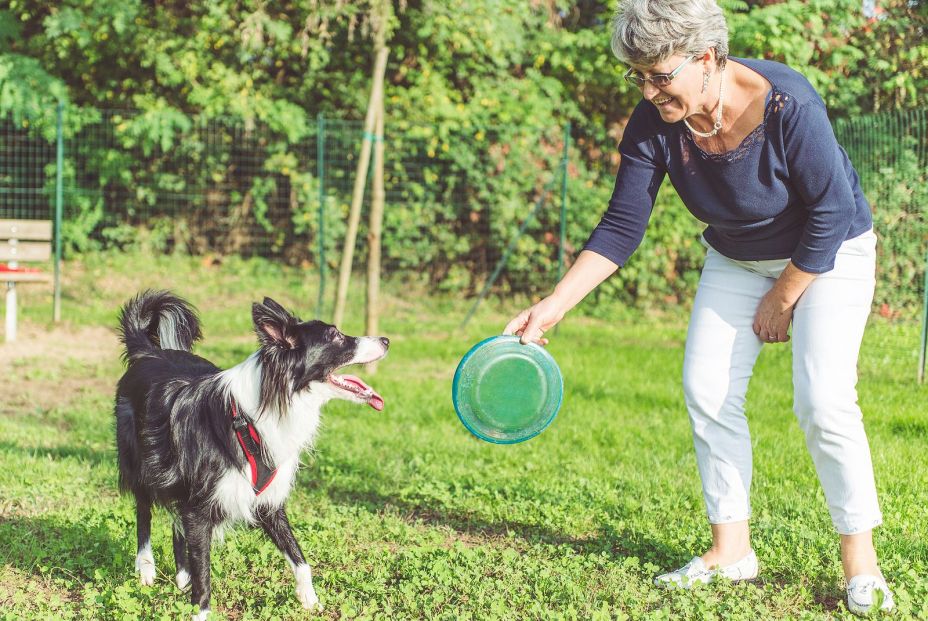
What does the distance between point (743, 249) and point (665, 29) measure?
0.88 metres

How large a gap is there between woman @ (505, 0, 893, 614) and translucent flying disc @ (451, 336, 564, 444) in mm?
222

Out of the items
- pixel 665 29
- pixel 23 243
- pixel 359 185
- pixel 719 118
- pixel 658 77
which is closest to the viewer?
pixel 665 29

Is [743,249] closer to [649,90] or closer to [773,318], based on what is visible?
[773,318]

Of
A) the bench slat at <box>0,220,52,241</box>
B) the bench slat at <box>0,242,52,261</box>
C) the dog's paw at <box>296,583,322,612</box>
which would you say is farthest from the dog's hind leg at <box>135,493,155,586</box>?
the bench slat at <box>0,220,52,241</box>

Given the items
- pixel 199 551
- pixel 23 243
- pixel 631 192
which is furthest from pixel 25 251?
pixel 631 192

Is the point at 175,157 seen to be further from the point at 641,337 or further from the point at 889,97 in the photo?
the point at 889,97

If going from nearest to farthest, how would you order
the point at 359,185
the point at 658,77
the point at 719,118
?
the point at 658,77
the point at 719,118
the point at 359,185

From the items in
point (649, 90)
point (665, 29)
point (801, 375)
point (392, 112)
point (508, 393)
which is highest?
point (665, 29)

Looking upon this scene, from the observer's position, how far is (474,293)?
11555 mm

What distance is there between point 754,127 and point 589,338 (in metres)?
6.47

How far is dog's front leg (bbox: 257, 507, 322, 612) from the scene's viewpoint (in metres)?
3.32

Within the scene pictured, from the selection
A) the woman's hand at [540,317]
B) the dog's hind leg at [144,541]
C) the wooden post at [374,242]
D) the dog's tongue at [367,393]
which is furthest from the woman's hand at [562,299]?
the wooden post at [374,242]

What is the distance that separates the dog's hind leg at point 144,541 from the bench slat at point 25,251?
6965 mm

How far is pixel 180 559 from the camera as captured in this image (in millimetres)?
3551
